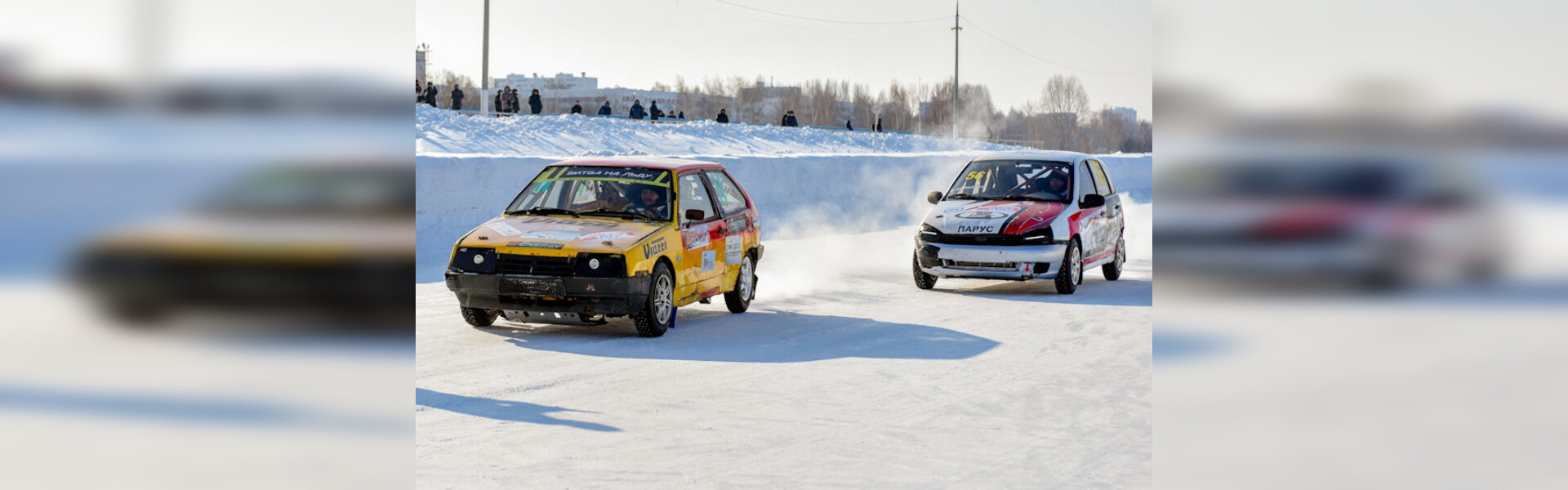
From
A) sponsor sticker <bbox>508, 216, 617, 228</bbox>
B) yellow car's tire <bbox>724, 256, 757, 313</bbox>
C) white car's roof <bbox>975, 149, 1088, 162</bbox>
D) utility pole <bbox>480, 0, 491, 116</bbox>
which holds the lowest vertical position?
yellow car's tire <bbox>724, 256, 757, 313</bbox>

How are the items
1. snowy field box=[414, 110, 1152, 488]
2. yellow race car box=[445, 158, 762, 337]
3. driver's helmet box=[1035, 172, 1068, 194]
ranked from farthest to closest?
1. driver's helmet box=[1035, 172, 1068, 194]
2. yellow race car box=[445, 158, 762, 337]
3. snowy field box=[414, 110, 1152, 488]

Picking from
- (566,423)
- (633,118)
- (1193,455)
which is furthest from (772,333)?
(633,118)

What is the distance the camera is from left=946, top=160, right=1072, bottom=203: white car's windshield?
14227 mm

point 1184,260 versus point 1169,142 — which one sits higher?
point 1169,142

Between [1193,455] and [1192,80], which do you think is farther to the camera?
[1193,455]

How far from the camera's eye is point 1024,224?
43.2ft

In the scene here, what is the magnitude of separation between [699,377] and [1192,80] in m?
6.49

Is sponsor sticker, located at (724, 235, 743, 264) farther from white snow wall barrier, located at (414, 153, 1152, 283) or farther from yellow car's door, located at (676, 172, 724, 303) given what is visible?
white snow wall barrier, located at (414, 153, 1152, 283)

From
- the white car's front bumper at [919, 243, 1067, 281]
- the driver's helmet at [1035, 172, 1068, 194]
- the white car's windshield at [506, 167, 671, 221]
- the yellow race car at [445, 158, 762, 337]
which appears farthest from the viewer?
the driver's helmet at [1035, 172, 1068, 194]

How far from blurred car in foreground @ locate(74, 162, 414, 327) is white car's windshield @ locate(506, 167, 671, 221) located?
9085mm

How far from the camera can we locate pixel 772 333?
10.5 m

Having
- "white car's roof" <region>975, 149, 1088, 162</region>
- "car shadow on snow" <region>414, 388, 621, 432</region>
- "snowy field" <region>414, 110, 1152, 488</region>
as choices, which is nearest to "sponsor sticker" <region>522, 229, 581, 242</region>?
"snowy field" <region>414, 110, 1152, 488</region>

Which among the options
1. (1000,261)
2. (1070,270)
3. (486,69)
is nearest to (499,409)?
(1000,261)

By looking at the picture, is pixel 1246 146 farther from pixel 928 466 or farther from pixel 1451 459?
pixel 928 466
